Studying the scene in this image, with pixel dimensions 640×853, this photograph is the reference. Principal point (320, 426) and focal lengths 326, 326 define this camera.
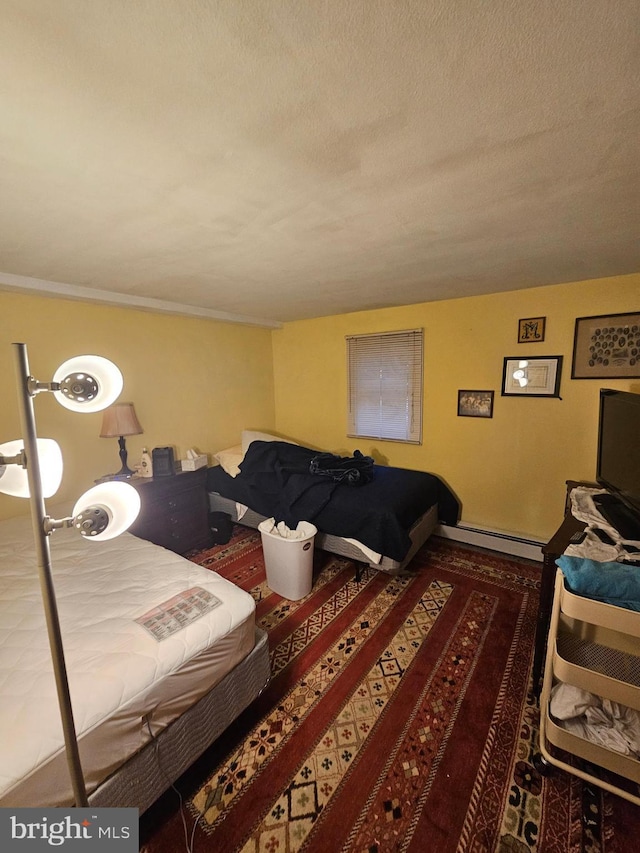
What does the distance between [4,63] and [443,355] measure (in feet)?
9.95

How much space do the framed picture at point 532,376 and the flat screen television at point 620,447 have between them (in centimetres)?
46

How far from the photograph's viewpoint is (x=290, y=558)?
2.30 m

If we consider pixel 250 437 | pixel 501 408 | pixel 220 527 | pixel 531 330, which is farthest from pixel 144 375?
pixel 531 330

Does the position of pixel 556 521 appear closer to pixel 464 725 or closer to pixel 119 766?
pixel 464 725

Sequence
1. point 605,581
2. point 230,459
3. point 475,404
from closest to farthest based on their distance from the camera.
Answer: point 605,581 → point 475,404 → point 230,459

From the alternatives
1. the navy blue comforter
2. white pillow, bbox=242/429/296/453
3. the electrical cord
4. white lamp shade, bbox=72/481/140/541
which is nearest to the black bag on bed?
the navy blue comforter

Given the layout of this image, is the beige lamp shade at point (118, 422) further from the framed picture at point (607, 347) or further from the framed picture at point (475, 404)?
the framed picture at point (607, 347)

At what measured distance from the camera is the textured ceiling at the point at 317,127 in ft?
2.11

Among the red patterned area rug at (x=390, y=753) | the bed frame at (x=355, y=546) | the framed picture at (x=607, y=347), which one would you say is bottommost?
the red patterned area rug at (x=390, y=753)

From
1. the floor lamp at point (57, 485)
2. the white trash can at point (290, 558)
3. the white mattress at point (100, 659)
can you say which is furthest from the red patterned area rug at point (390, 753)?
the floor lamp at point (57, 485)

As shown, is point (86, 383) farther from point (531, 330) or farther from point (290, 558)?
point (531, 330)

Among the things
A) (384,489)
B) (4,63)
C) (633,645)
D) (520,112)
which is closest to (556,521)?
(384,489)
